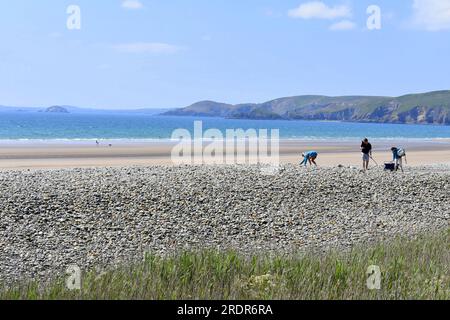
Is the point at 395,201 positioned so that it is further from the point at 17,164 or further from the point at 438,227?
the point at 17,164

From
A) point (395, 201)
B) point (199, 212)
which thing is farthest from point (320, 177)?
point (199, 212)

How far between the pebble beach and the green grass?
202 centimetres

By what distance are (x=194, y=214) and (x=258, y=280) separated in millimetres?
7800

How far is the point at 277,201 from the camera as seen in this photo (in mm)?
17047

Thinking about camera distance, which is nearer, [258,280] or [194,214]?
[258,280]

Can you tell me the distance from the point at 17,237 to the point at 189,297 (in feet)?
21.0

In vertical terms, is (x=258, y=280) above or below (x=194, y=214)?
above

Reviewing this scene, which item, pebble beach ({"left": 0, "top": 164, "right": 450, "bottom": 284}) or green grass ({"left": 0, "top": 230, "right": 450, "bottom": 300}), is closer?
green grass ({"left": 0, "top": 230, "right": 450, "bottom": 300})

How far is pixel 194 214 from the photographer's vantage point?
49.5 ft

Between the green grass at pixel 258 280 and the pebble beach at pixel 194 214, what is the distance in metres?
2.02

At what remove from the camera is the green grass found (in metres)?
6.95

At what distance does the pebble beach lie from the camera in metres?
11.6

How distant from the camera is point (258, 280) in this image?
24.2 ft
